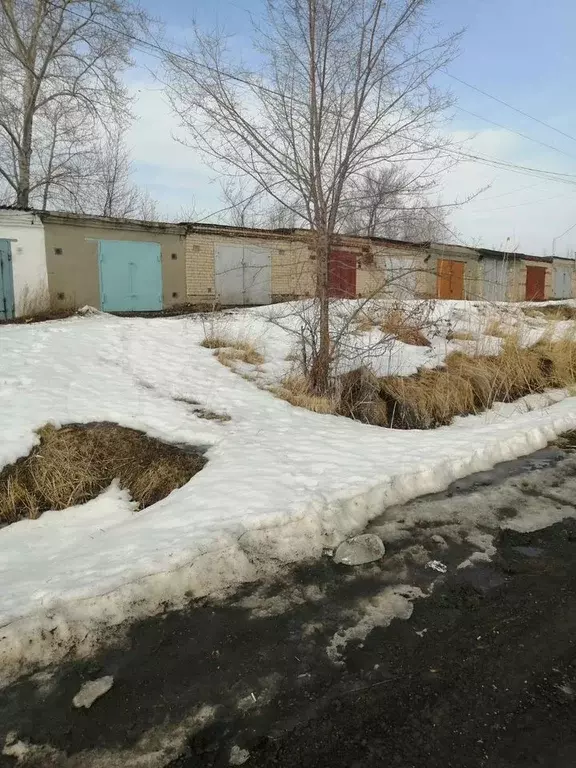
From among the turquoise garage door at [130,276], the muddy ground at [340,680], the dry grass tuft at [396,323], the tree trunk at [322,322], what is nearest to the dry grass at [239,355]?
the tree trunk at [322,322]

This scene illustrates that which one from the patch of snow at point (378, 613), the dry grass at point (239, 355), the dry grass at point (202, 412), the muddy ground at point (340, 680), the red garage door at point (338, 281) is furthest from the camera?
the dry grass at point (239, 355)

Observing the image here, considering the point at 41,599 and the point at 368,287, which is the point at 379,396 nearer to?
the point at 368,287

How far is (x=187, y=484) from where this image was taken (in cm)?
423

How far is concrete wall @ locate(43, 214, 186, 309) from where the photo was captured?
14.2m

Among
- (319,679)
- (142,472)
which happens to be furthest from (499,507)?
(142,472)

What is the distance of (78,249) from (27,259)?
4.55 ft

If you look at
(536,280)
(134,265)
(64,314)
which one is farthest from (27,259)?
(536,280)

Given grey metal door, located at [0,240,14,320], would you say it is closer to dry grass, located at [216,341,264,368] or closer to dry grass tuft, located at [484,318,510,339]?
dry grass, located at [216,341,264,368]

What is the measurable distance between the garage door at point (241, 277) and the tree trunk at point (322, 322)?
34.9 feet

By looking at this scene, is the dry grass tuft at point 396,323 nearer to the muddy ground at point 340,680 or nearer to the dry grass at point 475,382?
the dry grass at point 475,382

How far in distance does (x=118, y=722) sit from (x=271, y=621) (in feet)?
2.77

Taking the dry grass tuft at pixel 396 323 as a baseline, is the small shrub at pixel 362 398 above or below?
below

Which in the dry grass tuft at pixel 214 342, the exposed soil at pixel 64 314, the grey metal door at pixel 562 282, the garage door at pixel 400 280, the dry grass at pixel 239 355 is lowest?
the dry grass at pixel 239 355

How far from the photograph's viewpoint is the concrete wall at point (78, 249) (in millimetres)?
14219
